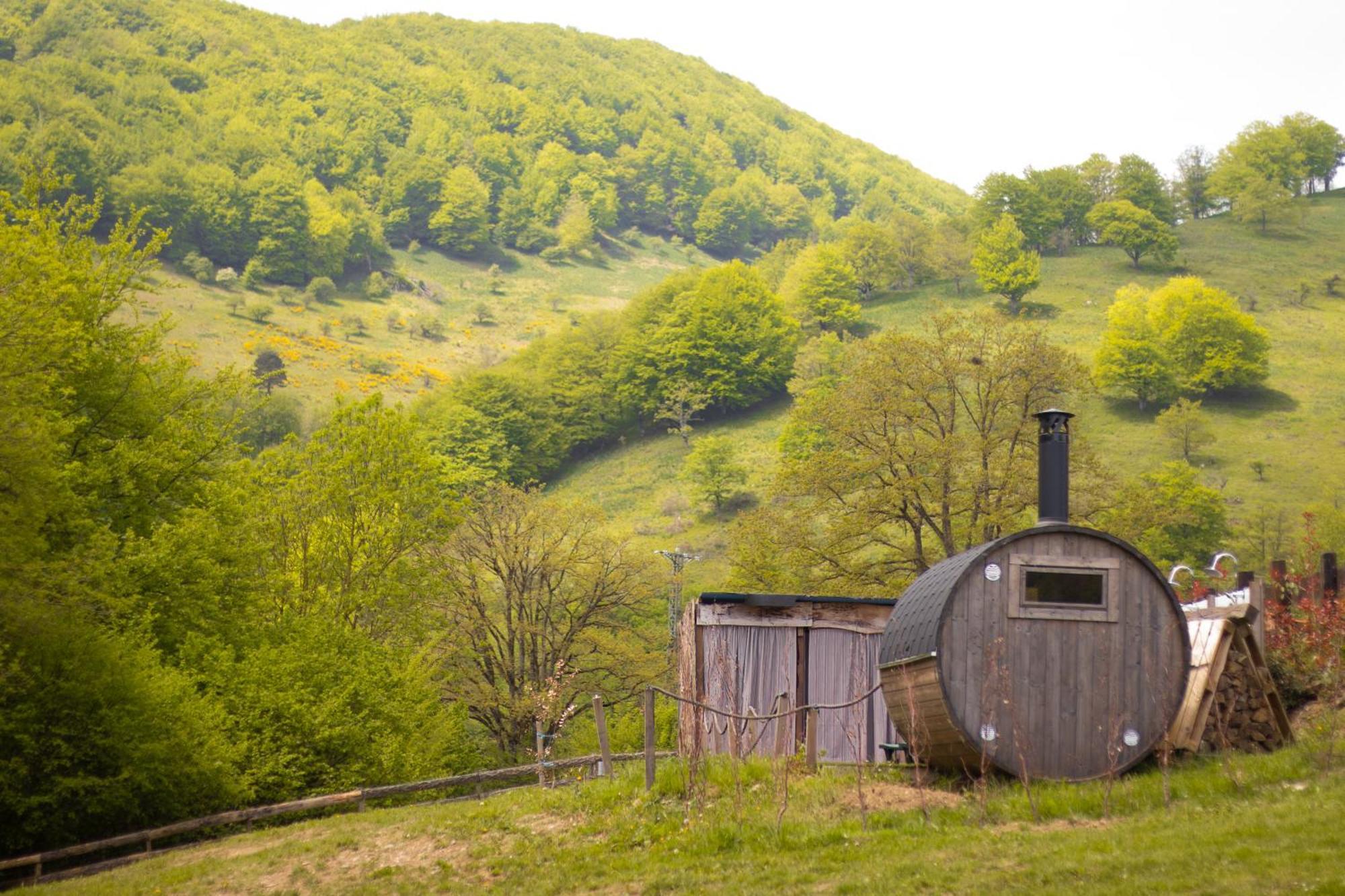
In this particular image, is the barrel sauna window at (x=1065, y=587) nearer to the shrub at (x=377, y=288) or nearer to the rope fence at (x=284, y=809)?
the rope fence at (x=284, y=809)

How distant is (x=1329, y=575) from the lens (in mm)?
20266

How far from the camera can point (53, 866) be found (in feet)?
64.8

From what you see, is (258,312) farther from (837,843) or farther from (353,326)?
(837,843)

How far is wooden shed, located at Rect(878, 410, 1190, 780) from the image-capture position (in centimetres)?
1497

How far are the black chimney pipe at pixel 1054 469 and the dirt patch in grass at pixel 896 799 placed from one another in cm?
436

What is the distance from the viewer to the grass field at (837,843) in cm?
1072

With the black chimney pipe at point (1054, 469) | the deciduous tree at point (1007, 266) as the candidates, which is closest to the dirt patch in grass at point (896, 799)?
the black chimney pipe at point (1054, 469)

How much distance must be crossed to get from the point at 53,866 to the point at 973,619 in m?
15.3

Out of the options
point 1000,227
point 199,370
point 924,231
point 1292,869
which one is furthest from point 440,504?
point 924,231

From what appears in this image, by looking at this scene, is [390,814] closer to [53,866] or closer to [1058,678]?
[53,866]

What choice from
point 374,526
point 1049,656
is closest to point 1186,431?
point 374,526

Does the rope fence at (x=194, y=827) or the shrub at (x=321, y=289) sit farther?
the shrub at (x=321, y=289)

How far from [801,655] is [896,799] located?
7.15m

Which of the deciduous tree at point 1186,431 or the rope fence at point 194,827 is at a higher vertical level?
the deciduous tree at point 1186,431
